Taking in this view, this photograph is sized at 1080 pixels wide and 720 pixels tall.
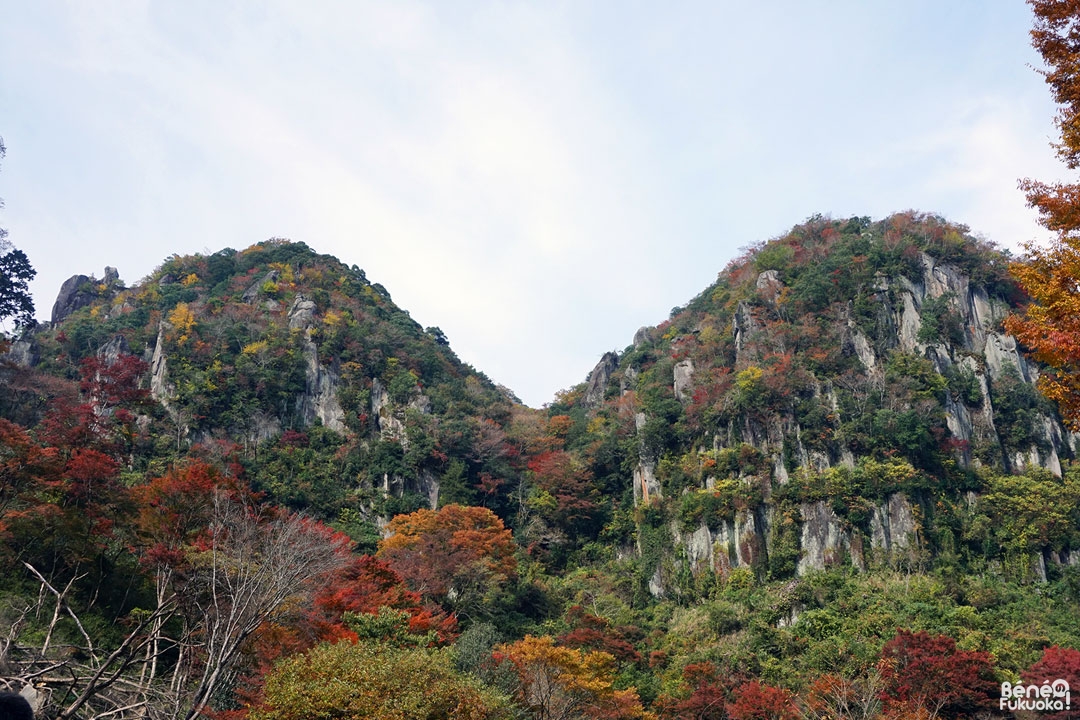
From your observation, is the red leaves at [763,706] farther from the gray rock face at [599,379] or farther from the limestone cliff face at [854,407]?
the gray rock face at [599,379]

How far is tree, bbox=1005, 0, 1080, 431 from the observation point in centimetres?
790

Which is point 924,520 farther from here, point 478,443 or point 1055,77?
point 1055,77

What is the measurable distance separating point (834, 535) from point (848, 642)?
7.26m

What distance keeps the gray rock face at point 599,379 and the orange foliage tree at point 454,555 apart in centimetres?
2157

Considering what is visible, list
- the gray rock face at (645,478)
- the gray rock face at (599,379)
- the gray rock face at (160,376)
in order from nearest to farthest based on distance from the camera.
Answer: the gray rock face at (645,478) < the gray rock face at (160,376) < the gray rock face at (599,379)

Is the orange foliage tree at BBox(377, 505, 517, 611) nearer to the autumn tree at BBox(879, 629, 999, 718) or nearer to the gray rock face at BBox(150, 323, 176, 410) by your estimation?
the autumn tree at BBox(879, 629, 999, 718)

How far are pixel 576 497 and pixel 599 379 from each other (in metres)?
16.4

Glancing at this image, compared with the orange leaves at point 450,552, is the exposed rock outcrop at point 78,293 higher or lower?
higher

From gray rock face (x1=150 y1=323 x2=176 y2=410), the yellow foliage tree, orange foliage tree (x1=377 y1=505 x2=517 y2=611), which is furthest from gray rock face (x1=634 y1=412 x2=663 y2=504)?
the yellow foliage tree

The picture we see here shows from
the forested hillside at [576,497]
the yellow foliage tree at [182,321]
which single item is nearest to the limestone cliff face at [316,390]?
the forested hillside at [576,497]

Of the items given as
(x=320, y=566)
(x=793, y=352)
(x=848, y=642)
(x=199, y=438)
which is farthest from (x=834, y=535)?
(x=199, y=438)

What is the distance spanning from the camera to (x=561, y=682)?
18.4m

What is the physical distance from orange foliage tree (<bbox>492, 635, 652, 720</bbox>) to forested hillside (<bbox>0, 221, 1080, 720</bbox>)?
10 centimetres

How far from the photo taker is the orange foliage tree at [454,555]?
2788 cm
